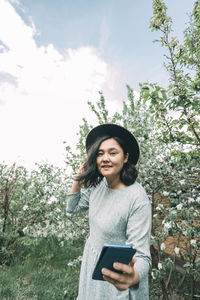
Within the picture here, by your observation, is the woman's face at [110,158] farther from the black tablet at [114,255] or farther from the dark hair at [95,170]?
the black tablet at [114,255]

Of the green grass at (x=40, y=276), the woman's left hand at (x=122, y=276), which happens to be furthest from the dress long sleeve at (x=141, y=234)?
the green grass at (x=40, y=276)

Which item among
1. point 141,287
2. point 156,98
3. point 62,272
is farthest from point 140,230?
point 62,272

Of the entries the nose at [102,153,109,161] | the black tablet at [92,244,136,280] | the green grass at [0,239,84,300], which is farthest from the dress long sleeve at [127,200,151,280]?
the green grass at [0,239,84,300]

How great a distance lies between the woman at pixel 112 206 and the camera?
3.85 feet

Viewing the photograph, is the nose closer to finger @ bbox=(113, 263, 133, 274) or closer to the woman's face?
the woman's face

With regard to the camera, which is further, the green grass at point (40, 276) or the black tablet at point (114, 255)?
the green grass at point (40, 276)

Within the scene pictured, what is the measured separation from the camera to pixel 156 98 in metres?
2.63

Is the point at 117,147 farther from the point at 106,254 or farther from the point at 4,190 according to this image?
the point at 4,190

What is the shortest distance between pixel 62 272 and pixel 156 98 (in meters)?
4.20

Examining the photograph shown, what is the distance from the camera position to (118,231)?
1325 millimetres

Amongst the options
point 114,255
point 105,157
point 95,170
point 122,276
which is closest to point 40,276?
point 95,170

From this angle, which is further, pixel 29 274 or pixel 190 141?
pixel 29 274

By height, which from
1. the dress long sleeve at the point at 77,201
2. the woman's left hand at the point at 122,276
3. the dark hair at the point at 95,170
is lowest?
the woman's left hand at the point at 122,276

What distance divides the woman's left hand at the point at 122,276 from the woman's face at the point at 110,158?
27.0 inches
